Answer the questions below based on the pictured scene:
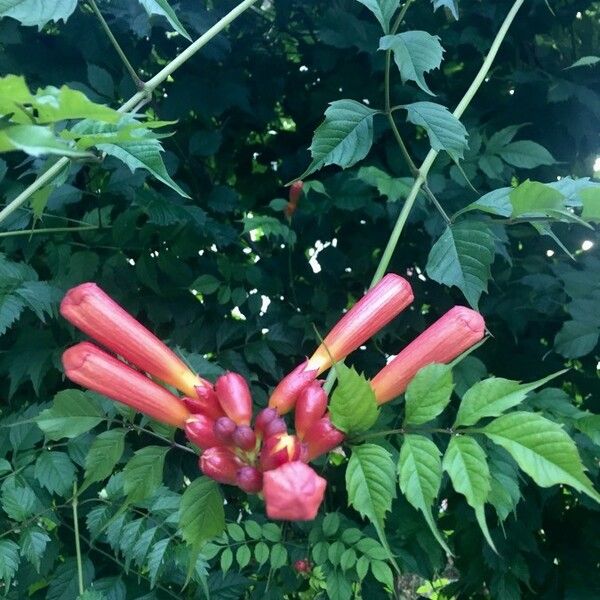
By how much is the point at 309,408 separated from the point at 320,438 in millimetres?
41

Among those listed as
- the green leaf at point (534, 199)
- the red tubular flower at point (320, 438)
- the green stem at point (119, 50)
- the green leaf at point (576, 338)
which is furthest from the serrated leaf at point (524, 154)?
the red tubular flower at point (320, 438)

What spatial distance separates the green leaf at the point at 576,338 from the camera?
6.15 feet

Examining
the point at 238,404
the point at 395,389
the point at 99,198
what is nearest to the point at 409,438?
the point at 395,389

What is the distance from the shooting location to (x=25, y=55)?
2053 millimetres

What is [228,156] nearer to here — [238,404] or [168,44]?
[168,44]

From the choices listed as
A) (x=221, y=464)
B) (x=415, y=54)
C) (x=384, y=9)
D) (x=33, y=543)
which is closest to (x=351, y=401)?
(x=221, y=464)

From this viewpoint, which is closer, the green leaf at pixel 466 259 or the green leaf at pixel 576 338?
the green leaf at pixel 466 259

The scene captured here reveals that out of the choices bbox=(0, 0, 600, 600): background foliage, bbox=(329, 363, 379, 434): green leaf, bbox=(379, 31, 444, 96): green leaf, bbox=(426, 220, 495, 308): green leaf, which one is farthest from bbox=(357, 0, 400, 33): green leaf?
bbox=(329, 363, 379, 434): green leaf

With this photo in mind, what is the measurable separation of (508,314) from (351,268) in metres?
0.47

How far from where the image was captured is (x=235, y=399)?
0.88 metres

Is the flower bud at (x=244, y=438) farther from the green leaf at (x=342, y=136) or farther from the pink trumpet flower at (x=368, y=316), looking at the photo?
the green leaf at (x=342, y=136)

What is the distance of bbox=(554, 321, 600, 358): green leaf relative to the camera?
6.15 ft

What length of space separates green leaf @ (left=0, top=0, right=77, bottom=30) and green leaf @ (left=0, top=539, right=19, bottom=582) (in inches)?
40.6

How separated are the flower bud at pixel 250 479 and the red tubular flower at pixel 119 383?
0.47ft
